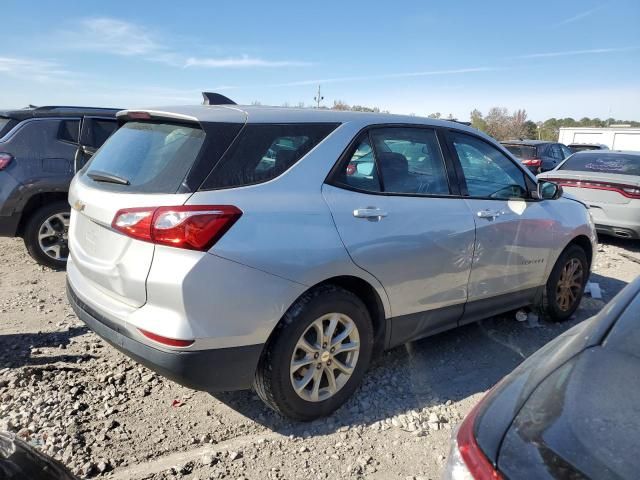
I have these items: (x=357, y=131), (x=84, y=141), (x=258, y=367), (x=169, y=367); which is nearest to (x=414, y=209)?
(x=357, y=131)

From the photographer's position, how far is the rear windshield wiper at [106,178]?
278 centimetres

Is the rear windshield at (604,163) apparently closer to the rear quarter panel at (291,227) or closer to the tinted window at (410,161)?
the tinted window at (410,161)

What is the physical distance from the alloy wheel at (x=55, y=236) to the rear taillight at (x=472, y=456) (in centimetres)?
533

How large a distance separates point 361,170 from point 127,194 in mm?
1337

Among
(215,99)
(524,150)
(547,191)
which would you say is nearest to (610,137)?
Answer: (524,150)

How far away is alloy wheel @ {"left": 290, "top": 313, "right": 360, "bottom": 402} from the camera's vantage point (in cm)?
288

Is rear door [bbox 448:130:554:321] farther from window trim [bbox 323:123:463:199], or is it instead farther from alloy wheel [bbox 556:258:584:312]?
alloy wheel [bbox 556:258:584:312]

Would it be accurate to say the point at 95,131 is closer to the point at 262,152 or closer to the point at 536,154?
the point at 262,152

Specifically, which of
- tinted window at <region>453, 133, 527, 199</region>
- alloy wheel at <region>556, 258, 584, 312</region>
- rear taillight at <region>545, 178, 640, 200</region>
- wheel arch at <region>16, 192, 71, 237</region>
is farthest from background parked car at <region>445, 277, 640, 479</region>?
rear taillight at <region>545, 178, 640, 200</region>

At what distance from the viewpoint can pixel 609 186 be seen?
781 centimetres

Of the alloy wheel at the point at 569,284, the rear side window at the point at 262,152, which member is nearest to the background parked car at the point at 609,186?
the alloy wheel at the point at 569,284

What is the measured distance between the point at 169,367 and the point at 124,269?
54 cm

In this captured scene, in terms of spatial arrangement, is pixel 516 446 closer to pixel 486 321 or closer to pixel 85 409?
pixel 85 409

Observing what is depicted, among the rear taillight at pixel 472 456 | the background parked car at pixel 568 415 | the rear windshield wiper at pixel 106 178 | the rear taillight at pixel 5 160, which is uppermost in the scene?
the rear windshield wiper at pixel 106 178
